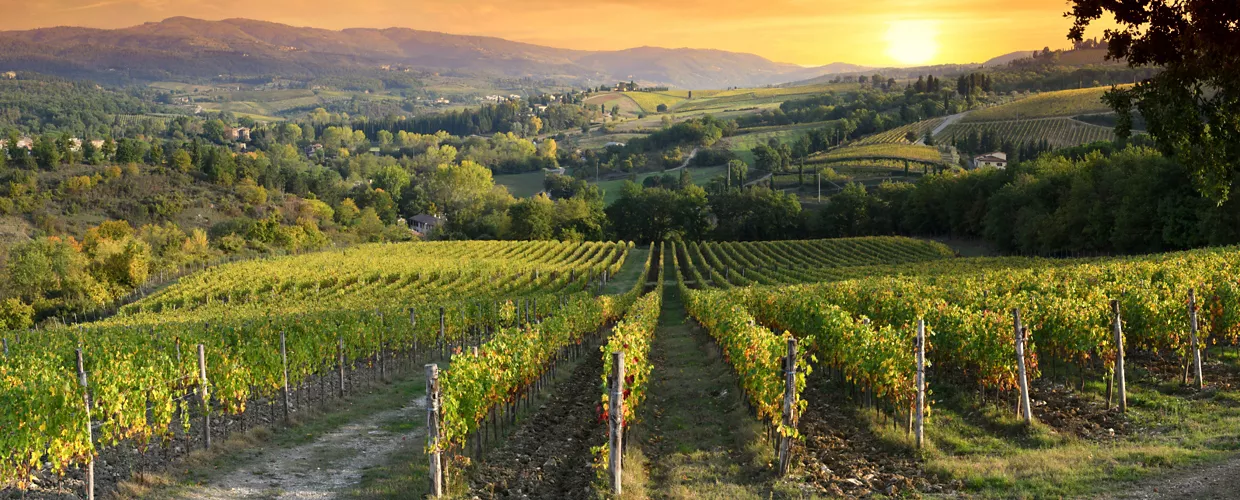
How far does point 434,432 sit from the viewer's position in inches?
Answer: 394

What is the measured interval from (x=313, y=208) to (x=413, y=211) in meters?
27.8

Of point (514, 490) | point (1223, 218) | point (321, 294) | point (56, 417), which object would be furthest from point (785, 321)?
point (1223, 218)

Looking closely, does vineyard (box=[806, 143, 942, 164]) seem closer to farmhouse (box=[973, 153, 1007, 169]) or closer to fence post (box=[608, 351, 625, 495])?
farmhouse (box=[973, 153, 1007, 169])

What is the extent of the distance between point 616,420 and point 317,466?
5089 mm

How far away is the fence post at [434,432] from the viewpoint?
9.95m

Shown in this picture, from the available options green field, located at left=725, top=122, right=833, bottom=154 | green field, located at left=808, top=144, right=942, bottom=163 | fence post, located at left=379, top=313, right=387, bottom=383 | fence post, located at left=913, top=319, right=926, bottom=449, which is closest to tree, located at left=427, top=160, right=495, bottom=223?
green field, located at left=725, top=122, right=833, bottom=154

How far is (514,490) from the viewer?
10.8 meters

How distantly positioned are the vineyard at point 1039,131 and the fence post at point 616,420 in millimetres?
127311

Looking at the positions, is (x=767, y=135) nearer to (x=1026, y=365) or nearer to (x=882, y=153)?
(x=882, y=153)

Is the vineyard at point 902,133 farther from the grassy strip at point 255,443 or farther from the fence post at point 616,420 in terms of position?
the fence post at point 616,420

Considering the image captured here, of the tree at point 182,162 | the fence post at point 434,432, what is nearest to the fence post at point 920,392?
the fence post at point 434,432

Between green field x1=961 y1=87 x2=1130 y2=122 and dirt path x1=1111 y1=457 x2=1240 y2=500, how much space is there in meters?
150

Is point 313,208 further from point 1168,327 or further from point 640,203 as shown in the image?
point 1168,327

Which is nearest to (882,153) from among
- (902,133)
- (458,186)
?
(902,133)
